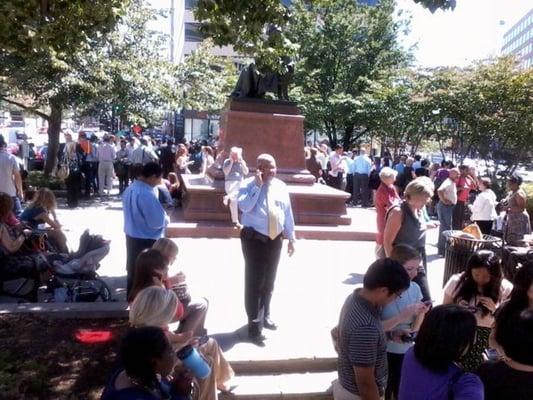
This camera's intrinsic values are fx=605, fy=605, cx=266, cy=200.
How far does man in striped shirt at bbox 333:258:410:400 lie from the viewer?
9.89 ft

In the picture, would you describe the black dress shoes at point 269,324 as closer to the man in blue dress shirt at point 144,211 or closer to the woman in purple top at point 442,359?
the man in blue dress shirt at point 144,211

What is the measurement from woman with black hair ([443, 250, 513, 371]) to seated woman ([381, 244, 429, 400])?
0.33 meters

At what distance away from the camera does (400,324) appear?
12.6 ft

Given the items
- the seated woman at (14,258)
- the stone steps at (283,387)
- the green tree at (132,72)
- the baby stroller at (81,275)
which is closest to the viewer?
the stone steps at (283,387)

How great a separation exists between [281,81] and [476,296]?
381 inches

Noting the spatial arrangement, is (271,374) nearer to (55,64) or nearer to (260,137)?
(260,137)

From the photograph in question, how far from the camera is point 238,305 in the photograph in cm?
682

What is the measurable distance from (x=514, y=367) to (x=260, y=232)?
3235 mm

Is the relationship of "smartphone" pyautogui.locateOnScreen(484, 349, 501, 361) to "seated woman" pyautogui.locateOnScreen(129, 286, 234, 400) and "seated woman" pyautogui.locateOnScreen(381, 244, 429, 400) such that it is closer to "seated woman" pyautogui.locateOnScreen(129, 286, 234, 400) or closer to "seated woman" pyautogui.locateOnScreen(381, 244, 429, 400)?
"seated woman" pyautogui.locateOnScreen(381, 244, 429, 400)

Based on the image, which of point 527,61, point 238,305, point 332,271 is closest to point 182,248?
point 332,271

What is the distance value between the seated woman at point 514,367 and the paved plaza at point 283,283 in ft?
9.33

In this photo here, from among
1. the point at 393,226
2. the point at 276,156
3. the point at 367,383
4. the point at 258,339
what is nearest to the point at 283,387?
the point at 258,339

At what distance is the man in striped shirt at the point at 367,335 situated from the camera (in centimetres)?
302

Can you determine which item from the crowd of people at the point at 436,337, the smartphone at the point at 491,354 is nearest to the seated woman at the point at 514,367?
the crowd of people at the point at 436,337
